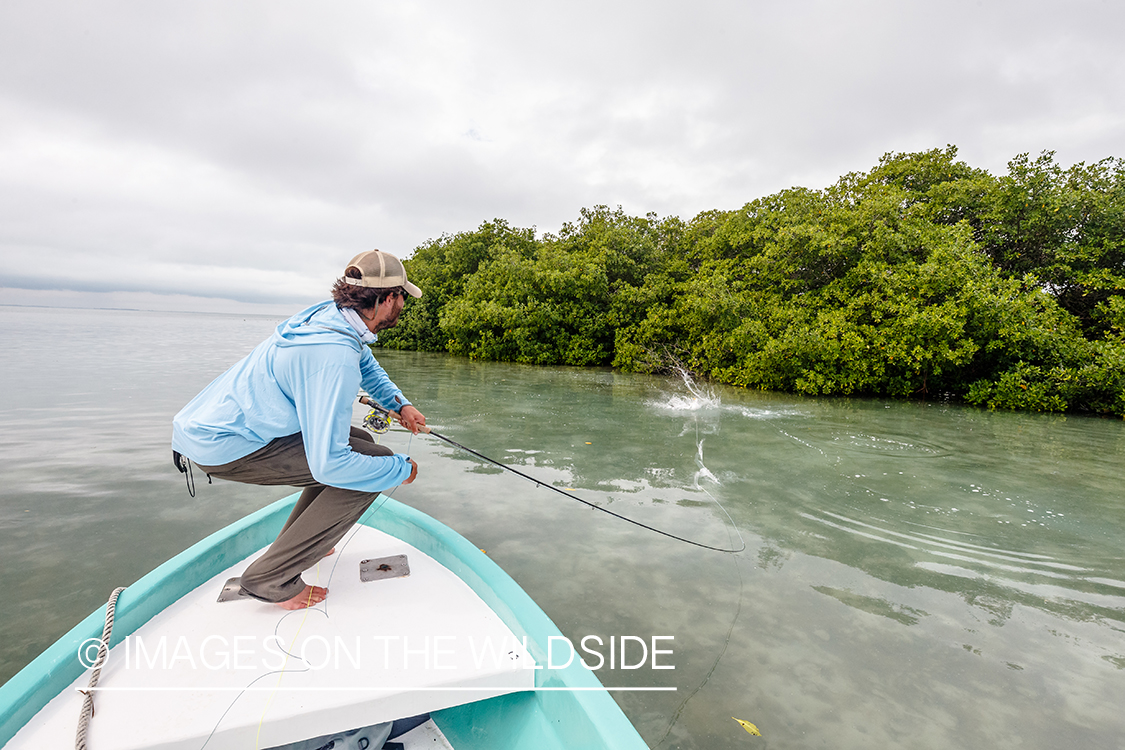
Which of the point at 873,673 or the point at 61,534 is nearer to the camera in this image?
the point at 873,673

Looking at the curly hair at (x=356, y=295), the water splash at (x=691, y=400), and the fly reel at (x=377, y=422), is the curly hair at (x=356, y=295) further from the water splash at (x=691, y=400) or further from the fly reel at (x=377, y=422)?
the water splash at (x=691, y=400)

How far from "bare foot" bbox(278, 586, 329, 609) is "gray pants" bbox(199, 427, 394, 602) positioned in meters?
0.02

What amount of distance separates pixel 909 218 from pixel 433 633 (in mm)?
18152

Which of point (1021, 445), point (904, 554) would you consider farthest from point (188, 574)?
point (1021, 445)

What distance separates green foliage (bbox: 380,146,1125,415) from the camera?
42.7ft

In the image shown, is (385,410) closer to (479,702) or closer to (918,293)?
(479,702)

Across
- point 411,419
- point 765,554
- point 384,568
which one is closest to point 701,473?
point 765,554

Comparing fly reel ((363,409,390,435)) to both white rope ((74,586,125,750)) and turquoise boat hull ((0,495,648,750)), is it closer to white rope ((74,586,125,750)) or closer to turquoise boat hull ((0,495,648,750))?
turquoise boat hull ((0,495,648,750))

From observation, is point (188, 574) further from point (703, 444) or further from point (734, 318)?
point (734, 318)

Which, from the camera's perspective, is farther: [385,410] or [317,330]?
[385,410]

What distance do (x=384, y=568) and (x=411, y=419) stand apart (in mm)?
862

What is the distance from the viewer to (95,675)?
5.52 feet

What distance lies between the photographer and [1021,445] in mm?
8500

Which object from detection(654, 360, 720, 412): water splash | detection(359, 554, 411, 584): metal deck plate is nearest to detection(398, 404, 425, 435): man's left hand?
detection(359, 554, 411, 584): metal deck plate
